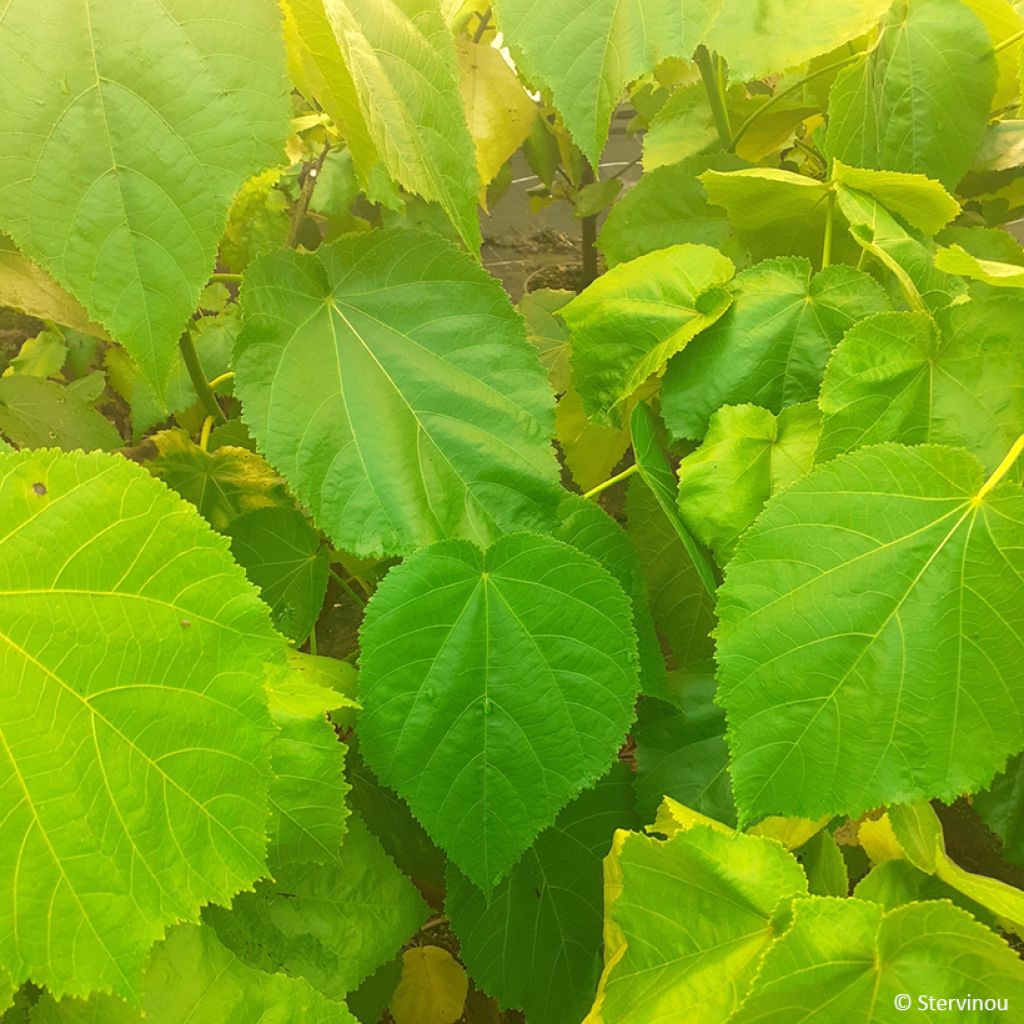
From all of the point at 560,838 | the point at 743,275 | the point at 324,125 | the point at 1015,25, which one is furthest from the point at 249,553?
the point at 1015,25

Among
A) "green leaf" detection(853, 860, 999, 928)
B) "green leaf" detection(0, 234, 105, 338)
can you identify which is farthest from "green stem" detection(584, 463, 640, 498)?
"green leaf" detection(0, 234, 105, 338)

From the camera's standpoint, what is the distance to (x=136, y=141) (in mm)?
508

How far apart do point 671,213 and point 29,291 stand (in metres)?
0.62

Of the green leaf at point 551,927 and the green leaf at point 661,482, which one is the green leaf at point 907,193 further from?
the green leaf at point 551,927

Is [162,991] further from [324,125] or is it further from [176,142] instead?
[324,125]

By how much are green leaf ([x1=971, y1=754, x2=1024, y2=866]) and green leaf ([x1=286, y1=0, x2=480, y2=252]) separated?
653 millimetres

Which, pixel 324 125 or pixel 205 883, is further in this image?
pixel 324 125

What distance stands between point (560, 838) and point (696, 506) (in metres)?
0.34

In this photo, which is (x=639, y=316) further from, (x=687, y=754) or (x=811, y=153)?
(x=811, y=153)

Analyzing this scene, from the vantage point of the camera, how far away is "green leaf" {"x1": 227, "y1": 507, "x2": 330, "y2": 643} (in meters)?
0.83

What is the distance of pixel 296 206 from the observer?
1.34 m

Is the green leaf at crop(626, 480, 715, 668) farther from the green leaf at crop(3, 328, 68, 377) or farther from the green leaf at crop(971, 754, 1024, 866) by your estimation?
the green leaf at crop(3, 328, 68, 377)

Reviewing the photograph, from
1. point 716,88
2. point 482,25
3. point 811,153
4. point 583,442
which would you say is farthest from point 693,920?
point 482,25

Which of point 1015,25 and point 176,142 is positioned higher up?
point 176,142
